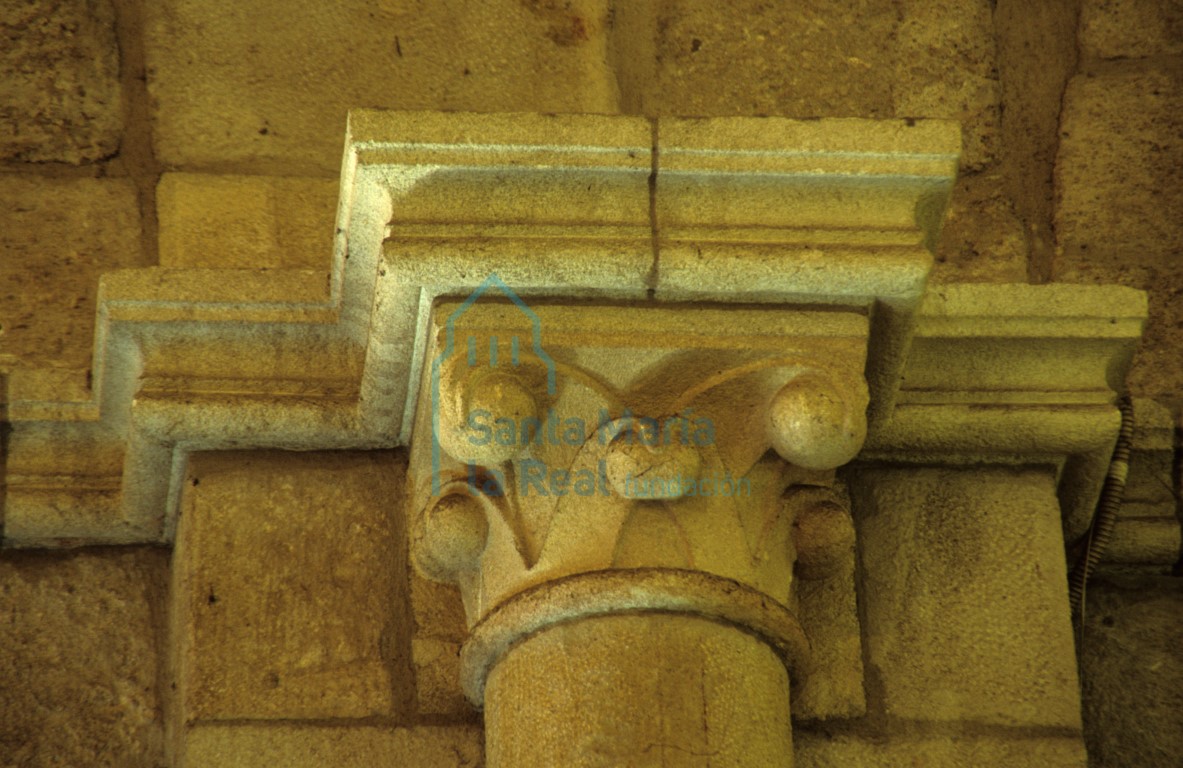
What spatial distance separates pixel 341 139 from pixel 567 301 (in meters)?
0.72

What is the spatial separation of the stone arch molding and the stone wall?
0.11 metres

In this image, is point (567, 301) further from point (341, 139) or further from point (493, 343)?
point (341, 139)

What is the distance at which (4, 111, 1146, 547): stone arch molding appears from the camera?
163cm

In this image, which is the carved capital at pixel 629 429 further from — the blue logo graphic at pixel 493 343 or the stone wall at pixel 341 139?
the stone wall at pixel 341 139

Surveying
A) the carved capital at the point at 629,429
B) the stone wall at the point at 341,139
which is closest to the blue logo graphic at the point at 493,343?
the carved capital at the point at 629,429

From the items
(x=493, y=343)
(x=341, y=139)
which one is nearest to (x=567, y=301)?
(x=493, y=343)

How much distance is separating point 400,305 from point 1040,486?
0.84m

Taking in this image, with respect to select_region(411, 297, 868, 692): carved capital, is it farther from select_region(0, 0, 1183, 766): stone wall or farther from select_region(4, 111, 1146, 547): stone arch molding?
select_region(0, 0, 1183, 766): stone wall

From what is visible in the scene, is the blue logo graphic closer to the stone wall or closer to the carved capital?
the carved capital

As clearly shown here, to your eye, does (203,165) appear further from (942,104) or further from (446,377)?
(942,104)

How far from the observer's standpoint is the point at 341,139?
2242mm

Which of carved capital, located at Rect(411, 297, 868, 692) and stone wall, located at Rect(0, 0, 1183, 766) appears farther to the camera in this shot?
stone wall, located at Rect(0, 0, 1183, 766)

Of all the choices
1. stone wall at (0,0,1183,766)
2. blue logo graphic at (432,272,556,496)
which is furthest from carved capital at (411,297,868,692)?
stone wall at (0,0,1183,766)

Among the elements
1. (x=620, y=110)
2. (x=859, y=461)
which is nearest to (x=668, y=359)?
(x=859, y=461)
